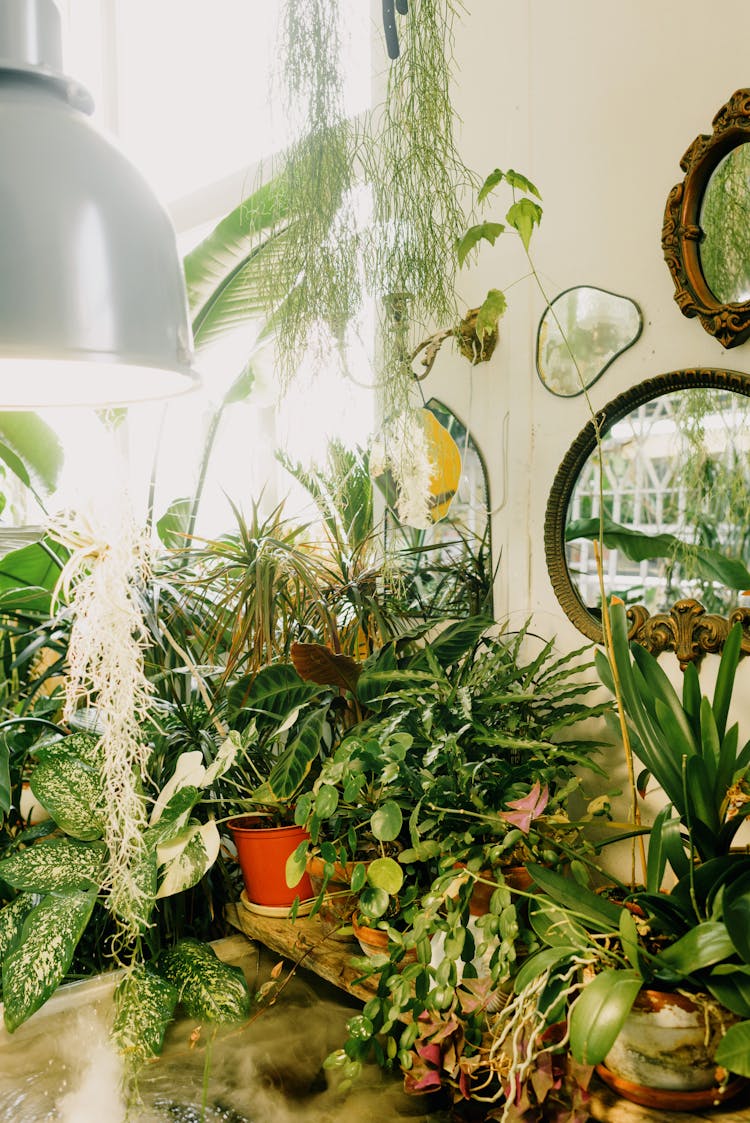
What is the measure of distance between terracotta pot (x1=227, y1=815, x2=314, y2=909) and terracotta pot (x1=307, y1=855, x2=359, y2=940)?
0.20 feet

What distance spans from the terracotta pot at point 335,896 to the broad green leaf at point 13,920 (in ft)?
1.62

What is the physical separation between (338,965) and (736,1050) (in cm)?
68

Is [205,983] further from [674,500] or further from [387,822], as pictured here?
[674,500]

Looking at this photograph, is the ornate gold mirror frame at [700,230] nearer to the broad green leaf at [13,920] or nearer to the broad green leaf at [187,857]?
the broad green leaf at [187,857]

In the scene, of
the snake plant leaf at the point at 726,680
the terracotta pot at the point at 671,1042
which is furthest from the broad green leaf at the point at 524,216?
the terracotta pot at the point at 671,1042

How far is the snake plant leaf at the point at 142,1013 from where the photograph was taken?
129 centimetres

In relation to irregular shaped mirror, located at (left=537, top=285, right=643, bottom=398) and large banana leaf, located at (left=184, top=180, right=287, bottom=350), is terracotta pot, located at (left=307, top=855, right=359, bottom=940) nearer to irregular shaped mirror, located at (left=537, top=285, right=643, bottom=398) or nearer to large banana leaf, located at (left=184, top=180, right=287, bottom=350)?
irregular shaped mirror, located at (left=537, top=285, right=643, bottom=398)

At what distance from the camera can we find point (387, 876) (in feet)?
3.87

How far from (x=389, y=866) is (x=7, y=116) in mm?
955

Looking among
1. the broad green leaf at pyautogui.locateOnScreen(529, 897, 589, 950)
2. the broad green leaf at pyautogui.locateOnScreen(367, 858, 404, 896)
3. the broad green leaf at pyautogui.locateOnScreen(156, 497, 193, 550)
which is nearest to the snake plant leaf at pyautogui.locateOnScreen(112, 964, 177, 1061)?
the broad green leaf at pyautogui.locateOnScreen(367, 858, 404, 896)

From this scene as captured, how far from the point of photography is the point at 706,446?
132 cm

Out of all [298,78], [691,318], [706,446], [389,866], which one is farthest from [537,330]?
[389,866]

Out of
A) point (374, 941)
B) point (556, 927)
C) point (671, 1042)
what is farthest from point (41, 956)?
point (671, 1042)

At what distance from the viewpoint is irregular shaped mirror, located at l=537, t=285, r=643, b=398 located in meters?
1.47
